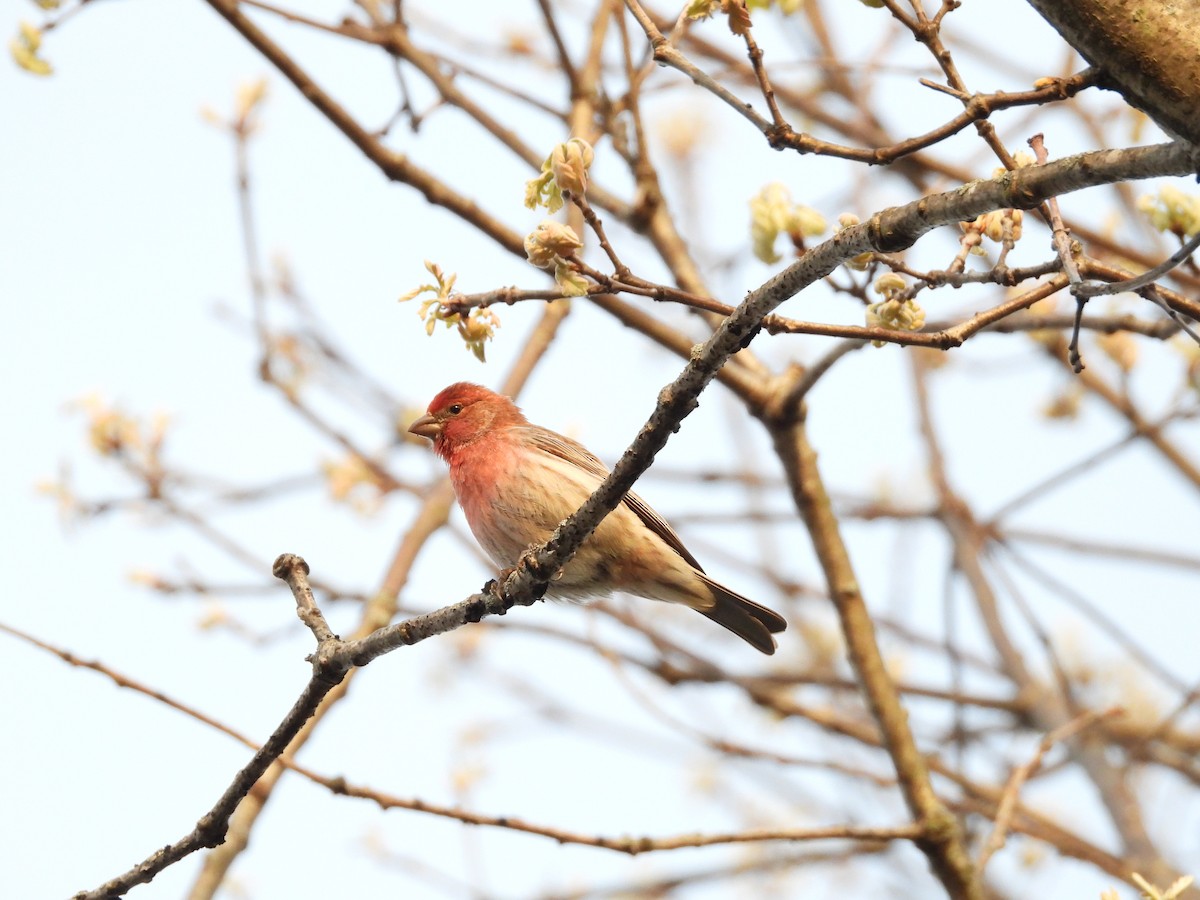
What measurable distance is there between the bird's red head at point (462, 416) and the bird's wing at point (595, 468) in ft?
0.78

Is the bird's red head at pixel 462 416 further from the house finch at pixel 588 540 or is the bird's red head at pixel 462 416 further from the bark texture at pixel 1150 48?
the bark texture at pixel 1150 48

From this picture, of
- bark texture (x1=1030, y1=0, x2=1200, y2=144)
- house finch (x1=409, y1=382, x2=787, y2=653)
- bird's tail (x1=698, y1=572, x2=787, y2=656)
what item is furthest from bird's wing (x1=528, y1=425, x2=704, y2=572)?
bark texture (x1=1030, y1=0, x2=1200, y2=144)

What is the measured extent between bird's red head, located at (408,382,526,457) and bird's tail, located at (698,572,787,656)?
1.57 m

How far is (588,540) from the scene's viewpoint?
607 cm

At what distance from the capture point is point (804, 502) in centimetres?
600

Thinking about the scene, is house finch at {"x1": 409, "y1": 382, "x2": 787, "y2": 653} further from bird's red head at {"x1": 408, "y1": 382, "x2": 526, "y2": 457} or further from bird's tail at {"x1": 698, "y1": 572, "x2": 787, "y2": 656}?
bird's red head at {"x1": 408, "y1": 382, "x2": 526, "y2": 457}

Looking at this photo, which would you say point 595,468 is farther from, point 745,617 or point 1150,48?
point 1150,48

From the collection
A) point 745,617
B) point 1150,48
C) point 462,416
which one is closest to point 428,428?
point 462,416

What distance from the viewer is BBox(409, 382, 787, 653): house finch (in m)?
6.21

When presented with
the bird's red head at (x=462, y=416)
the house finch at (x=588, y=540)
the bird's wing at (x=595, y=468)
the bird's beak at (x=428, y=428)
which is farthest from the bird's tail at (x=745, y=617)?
the bird's beak at (x=428, y=428)

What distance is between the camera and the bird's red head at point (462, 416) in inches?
283

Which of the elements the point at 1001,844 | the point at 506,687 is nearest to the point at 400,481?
the point at 506,687

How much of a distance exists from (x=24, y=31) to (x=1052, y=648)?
5.74 meters

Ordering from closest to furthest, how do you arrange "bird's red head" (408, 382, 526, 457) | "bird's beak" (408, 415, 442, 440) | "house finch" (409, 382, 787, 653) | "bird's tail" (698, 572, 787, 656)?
"house finch" (409, 382, 787, 653) < "bird's tail" (698, 572, 787, 656) < "bird's red head" (408, 382, 526, 457) < "bird's beak" (408, 415, 442, 440)
